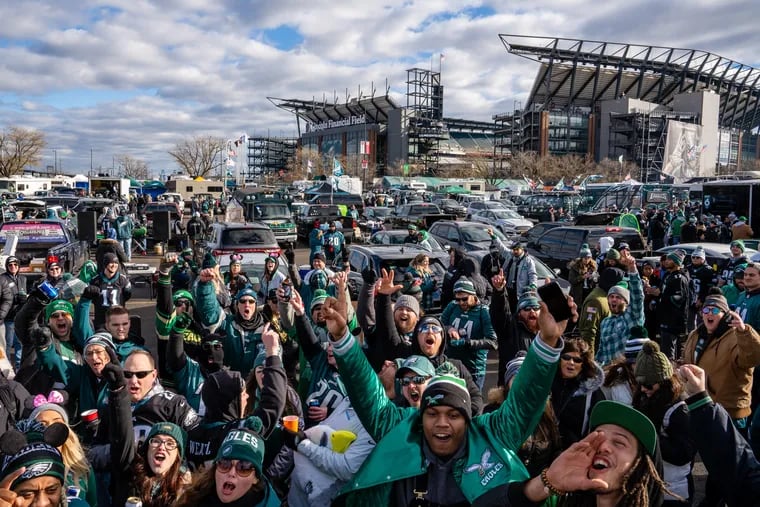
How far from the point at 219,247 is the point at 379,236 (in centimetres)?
363

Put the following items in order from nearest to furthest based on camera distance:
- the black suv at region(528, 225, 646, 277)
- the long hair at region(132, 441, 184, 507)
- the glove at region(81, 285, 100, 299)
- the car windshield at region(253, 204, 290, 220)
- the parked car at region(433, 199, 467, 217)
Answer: the long hair at region(132, 441, 184, 507), the glove at region(81, 285, 100, 299), the black suv at region(528, 225, 646, 277), the car windshield at region(253, 204, 290, 220), the parked car at region(433, 199, 467, 217)

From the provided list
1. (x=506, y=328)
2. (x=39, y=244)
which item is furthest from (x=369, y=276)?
(x=39, y=244)

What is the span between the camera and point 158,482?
9.94 ft

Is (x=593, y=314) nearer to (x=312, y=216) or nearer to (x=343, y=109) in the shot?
(x=312, y=216)

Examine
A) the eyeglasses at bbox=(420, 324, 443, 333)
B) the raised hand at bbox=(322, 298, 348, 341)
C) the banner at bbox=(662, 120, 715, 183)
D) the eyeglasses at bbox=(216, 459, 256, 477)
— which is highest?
the banner at bbox=(662, 120, 715, 183)

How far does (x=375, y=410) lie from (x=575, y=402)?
1.53 meters

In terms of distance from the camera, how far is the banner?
8425cm

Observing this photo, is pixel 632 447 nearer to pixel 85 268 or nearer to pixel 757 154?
pixel 85 268

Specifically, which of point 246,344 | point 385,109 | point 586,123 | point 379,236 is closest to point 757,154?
point 586,123

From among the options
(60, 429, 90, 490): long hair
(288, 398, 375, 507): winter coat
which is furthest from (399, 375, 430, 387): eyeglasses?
(60, 429, 90, 490): long hair

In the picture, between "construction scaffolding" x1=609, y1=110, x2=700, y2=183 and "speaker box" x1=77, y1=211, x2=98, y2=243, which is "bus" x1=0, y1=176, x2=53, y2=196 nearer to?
"speaker box" x1=77, y1=211, x2=98, y2=243

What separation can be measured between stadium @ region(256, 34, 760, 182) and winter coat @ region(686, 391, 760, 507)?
75443mm

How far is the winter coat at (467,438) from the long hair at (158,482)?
3.32ft

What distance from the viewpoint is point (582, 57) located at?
95.5m
